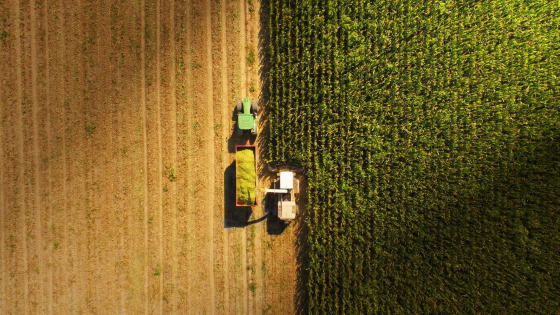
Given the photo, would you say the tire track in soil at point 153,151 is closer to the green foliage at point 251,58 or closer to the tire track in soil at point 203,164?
the tire track in soil at point 203,164

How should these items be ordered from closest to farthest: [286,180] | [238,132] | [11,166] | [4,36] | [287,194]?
[286,180] → [287,194] → [238,132] → [11,166] → [4,36]

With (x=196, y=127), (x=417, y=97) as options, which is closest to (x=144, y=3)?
(x=196, y=127)

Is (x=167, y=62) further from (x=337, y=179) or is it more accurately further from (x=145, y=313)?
(x=145, y=313)

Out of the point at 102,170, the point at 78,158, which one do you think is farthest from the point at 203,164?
the point at 78,158

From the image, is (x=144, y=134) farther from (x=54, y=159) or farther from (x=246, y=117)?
(x=246, y=117)

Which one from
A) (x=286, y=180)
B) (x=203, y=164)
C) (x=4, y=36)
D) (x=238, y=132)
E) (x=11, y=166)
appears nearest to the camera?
(x=286, y=180)

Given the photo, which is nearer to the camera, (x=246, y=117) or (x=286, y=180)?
(x=286, y=180)
